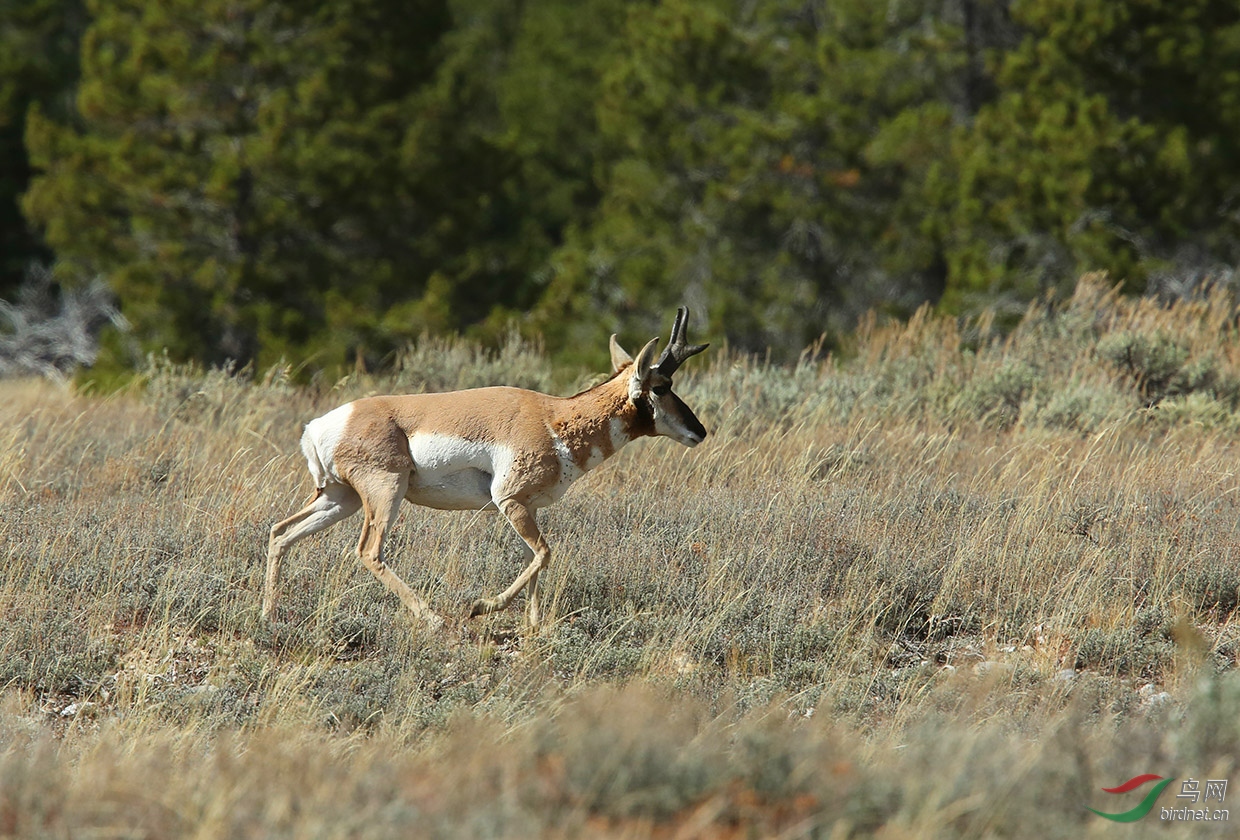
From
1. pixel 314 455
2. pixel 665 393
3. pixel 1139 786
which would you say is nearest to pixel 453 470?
pixel 314 455

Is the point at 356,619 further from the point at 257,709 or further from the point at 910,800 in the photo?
the point at 910,800

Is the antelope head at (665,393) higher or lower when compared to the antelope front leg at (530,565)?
higher

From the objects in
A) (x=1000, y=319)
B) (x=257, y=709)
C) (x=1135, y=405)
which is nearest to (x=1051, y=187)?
(x=1000, y=319)

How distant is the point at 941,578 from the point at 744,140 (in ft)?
47.1

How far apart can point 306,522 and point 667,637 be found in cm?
195

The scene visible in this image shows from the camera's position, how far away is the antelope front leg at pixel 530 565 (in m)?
6.47

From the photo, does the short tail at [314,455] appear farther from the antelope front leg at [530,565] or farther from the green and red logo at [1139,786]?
the green and red logo at [1139,786]

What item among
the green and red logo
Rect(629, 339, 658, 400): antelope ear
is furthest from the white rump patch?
the green and red logo

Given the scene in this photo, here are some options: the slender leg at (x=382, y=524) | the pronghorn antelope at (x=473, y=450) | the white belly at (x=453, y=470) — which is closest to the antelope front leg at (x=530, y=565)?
the pronghorn antelope at (x=473, y=450)

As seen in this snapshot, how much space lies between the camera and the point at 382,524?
637 cm

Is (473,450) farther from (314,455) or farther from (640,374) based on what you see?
(640,374)

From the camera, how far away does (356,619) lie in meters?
6.54

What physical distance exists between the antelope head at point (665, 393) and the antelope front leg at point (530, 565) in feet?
2.70

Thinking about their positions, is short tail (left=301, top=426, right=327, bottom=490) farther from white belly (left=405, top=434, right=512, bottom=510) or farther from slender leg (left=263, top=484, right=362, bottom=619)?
white belly (left=405, top=434, right=512, bottom=510)
